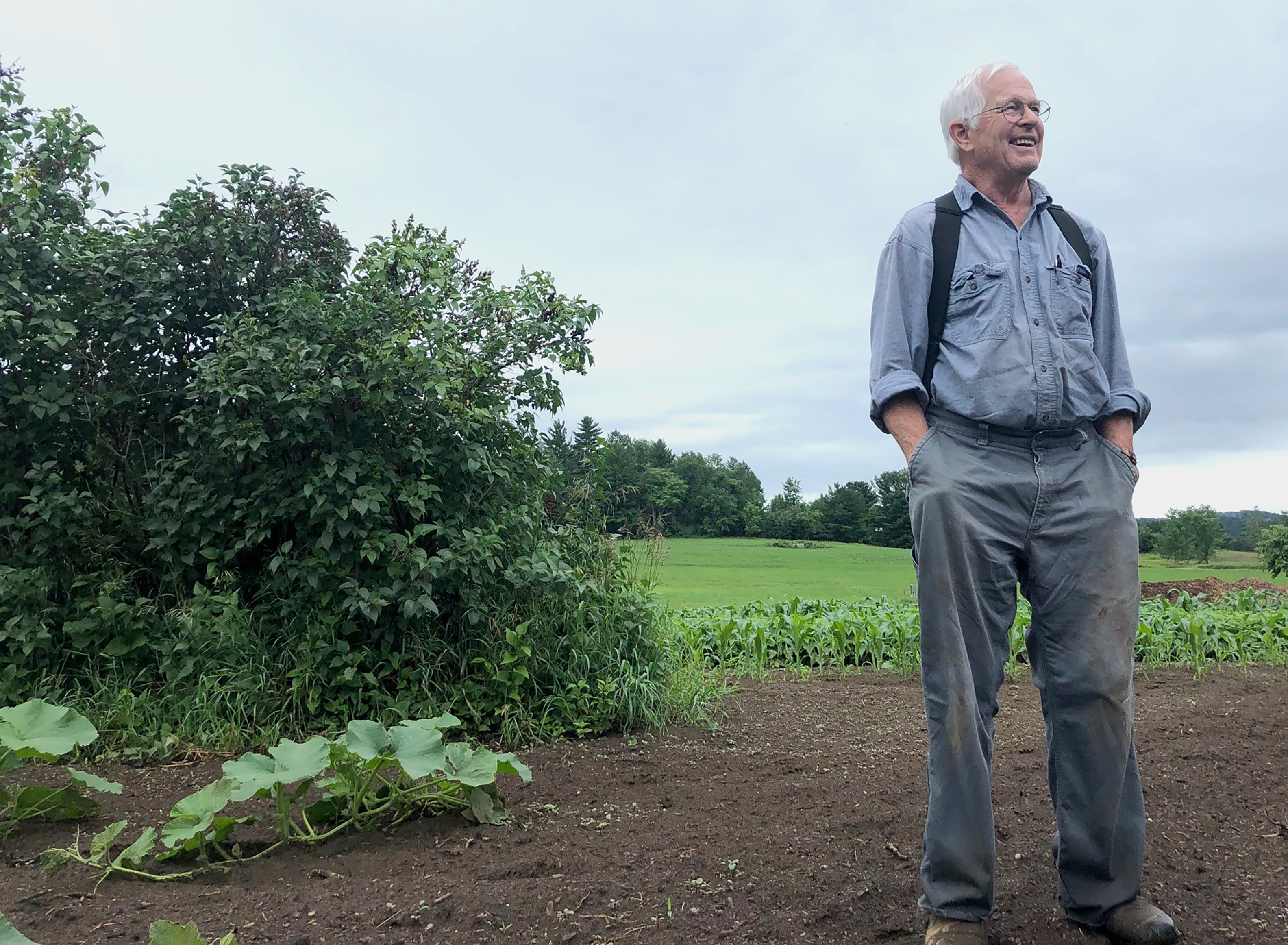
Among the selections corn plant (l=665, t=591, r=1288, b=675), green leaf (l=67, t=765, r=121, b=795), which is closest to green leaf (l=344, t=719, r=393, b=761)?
green leaf (l=67, t=765, r=121, b=795)

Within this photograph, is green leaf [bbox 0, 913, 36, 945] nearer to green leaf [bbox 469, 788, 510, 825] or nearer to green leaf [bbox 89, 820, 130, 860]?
green leaf [bbox 89, 820, 130, 860]

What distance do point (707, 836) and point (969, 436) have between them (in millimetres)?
1512

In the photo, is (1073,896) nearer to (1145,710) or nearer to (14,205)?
(1145,710)

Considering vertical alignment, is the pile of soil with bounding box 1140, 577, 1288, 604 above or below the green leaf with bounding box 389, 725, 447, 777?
above

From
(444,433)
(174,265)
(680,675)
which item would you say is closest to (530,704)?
(680,675)

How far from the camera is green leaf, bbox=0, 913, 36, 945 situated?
191 cm

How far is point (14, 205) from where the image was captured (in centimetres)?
478

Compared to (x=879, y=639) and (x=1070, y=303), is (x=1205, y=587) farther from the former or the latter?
(x=1070, y=303)

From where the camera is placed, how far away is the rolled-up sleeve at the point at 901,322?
88.7 inches

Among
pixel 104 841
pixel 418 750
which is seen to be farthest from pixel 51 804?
pixel 418 750

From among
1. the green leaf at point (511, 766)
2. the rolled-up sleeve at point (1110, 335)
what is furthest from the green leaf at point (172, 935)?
the rolled-up sleeve at point (1110, 335)

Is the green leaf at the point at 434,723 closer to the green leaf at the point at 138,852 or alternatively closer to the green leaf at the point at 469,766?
the green leaf at the point at 469,766

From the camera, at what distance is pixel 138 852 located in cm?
262

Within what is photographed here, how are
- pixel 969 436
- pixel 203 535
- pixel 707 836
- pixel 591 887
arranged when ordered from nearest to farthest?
pixel 969 436, pixel 591 887, pixel 707 836, pixel 203 535
